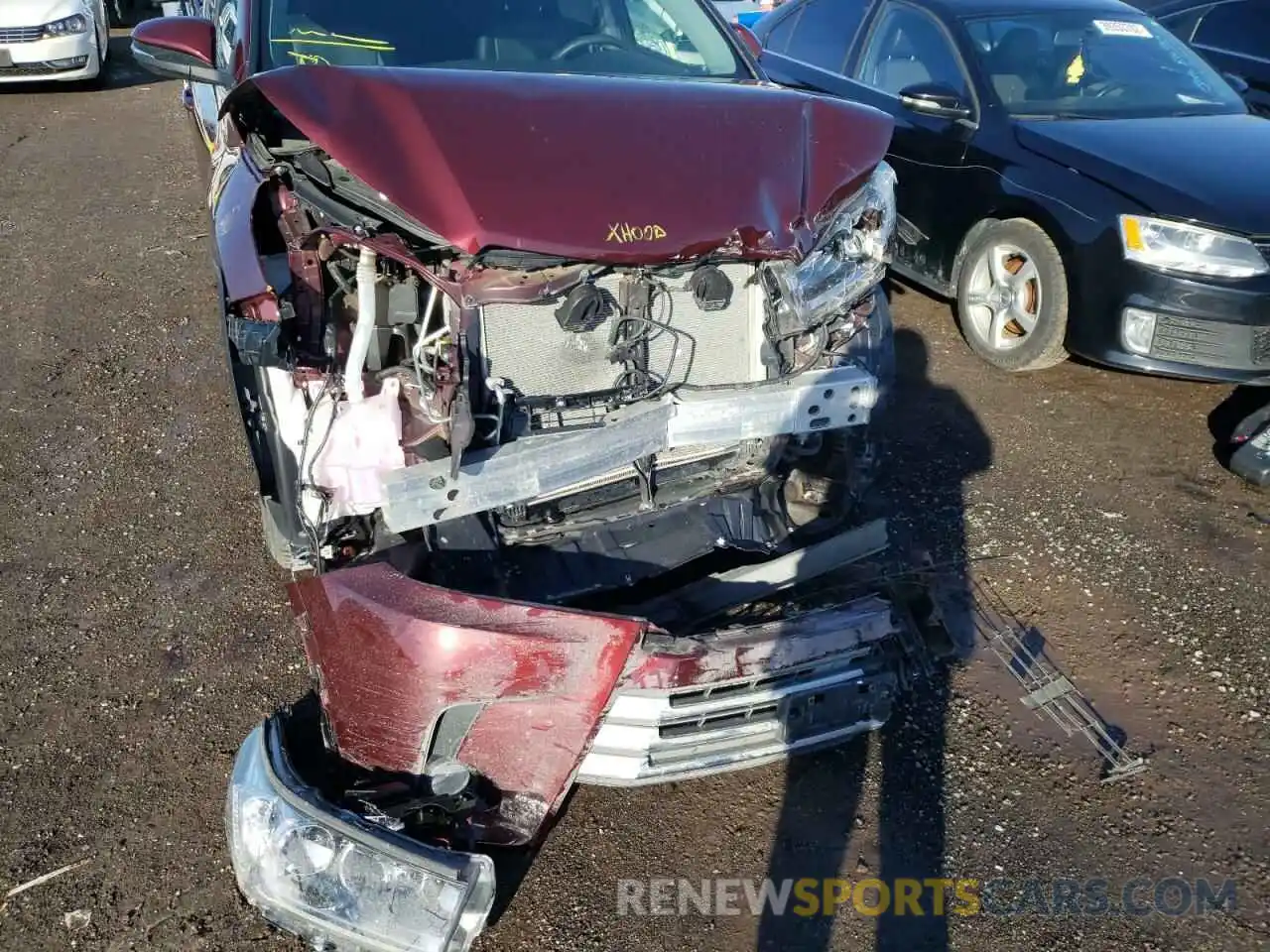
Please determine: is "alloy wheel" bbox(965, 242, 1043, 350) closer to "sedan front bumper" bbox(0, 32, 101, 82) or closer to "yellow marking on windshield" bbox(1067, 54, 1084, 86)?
"yellow marking on windshield" bbox(1067, 54, 1084, 86)

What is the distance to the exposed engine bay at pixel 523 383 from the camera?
221 centimetres

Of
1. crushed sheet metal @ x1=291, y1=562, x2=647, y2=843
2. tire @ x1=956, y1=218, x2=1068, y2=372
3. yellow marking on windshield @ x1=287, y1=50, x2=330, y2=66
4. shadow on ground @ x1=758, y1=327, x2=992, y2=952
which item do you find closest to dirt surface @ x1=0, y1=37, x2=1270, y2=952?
shadow on ground @ x1=758, y1=327, x2=992, y2=952

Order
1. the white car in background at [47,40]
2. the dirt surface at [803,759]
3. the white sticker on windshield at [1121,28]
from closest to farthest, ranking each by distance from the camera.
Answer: the dirt surface at [803,759] → the white sticker on windshield at [1121,28] → the white car in background at [47,40]

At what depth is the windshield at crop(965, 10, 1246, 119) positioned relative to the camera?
15.6 ft

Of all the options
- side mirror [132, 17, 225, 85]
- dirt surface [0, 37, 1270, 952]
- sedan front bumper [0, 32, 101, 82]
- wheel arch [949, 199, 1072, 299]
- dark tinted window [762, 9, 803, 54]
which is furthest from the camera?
sedan front bumper [0, 32, 101, 82]

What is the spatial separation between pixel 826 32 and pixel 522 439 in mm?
4585

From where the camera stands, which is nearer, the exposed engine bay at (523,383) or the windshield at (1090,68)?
the exposed engine bay at (523,383)

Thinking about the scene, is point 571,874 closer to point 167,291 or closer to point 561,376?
point 561,376

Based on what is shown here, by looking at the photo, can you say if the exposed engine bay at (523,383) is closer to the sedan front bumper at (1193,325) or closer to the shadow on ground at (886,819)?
the shadow on ground at (886,819)

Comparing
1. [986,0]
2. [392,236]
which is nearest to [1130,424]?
[986,0]

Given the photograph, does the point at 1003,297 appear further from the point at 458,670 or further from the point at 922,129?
the point at 458,670

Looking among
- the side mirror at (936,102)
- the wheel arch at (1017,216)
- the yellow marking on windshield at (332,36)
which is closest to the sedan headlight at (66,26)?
the yellow marking on windshield at (332,36)

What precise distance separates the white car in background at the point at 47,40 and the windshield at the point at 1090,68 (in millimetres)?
8860

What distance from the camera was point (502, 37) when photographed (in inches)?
127
